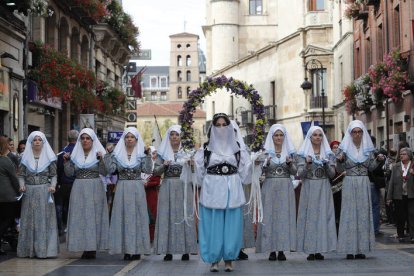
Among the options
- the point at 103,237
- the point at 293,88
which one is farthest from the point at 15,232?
the point at 293,88

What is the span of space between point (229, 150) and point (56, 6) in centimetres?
1744

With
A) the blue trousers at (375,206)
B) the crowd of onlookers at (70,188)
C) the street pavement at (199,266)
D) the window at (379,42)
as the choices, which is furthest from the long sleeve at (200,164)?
the window at (379,42)

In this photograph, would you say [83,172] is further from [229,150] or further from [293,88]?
[293,88]

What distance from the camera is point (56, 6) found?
2844cm

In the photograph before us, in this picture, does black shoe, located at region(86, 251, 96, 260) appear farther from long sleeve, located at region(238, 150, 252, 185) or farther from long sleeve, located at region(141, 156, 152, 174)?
long sleeve, located at region(238, 150, 252, 185)

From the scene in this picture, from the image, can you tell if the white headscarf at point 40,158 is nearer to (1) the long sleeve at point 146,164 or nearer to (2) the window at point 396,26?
(1) the long sleeve at point 146,164

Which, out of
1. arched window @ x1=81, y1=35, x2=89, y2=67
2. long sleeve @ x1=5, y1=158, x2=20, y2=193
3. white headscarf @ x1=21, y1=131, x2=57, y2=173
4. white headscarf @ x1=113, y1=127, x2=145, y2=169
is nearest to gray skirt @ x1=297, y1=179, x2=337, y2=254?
white headscarf @ x1=113, y1=127, x2=145, y2=169

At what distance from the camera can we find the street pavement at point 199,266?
11539 mm

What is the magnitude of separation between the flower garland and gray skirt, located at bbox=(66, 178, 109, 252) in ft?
5.17

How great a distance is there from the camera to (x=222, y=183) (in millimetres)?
12359

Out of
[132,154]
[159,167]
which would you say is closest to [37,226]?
[132,154]

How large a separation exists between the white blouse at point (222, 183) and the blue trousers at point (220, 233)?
0.41ft

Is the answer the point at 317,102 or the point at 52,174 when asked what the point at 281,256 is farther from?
the point at 317,102

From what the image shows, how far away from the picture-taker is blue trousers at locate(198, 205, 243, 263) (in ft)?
39.4
